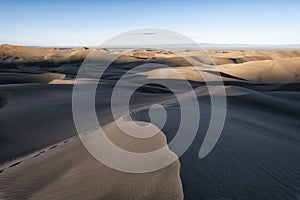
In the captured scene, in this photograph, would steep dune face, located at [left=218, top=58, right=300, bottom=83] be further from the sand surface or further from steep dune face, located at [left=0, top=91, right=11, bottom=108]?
steep dune face, located at [left=0, top=91, right=11, bottom=108]

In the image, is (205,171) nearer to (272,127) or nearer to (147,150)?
(147,150)

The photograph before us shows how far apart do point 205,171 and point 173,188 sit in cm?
53

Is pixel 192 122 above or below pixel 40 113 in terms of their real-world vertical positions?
above

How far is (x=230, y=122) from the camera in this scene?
5.02 meters

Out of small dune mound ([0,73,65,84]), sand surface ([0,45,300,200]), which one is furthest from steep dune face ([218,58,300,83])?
small dune mound ([0,73,65,84])

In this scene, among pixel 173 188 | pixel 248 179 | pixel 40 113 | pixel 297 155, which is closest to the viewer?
pixel 173 188

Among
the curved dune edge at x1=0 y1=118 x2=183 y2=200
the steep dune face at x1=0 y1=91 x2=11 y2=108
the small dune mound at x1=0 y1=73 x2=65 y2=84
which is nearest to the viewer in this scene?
the curved dune edge at x1=0 y1=118 x2=183 y2=200

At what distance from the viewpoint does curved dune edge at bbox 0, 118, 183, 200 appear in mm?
2383

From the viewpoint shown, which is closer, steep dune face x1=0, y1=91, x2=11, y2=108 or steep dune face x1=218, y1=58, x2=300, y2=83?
steep dune face x1=0, y1=91, x2=11, y2=108

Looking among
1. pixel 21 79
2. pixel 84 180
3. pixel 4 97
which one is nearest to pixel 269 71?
pixel 21 79

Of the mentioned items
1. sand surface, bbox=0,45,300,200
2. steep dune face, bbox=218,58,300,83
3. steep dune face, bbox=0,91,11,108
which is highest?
sand surface, bbox=0,45,300,200

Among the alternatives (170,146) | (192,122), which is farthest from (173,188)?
(192,122)

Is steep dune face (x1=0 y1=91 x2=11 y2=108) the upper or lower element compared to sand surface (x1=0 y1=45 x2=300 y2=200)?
lower

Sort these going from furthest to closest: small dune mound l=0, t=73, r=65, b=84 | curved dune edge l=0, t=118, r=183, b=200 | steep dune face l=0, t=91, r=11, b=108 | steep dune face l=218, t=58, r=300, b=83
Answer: steep dune face l=218, t=58, r=300, b=83
small dune mound l=0, t=73, r=65, b=84
steep dune face l=0, t=91, r=11, b=108
curved dune edge l=0, t=118, r=183, b=200
